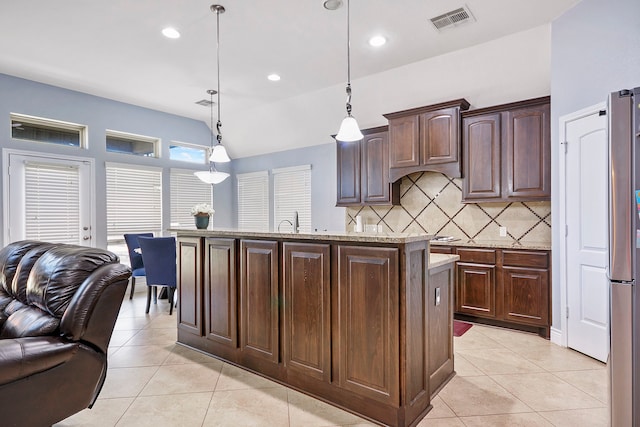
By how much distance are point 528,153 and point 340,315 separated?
2885 millimetres

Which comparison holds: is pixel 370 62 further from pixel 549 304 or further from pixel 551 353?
pixel 551 353

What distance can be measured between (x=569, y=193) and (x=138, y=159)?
20.1 feet

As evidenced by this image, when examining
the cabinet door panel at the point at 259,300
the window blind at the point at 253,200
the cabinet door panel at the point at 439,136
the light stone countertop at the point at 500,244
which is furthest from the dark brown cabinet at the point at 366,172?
the cabinet door panel at the point at 259,300

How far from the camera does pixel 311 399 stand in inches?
94.2

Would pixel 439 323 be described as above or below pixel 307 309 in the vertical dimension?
below

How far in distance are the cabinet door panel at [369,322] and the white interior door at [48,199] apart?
476cm

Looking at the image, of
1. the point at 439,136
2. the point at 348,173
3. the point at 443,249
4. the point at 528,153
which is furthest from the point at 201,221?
the point at 528,153

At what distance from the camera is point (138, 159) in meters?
5.95

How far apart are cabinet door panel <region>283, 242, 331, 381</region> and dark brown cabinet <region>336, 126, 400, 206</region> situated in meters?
2.63

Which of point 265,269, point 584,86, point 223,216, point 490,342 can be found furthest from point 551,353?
point 223,216

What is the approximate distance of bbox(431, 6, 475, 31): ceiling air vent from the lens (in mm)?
3116

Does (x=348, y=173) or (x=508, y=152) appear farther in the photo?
(x=348, y=173)

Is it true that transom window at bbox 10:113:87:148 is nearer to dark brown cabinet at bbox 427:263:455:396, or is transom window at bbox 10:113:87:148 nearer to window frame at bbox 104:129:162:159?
window frame at bbox 104:129:162:159

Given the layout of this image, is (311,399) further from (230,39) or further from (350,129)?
(230,39)
